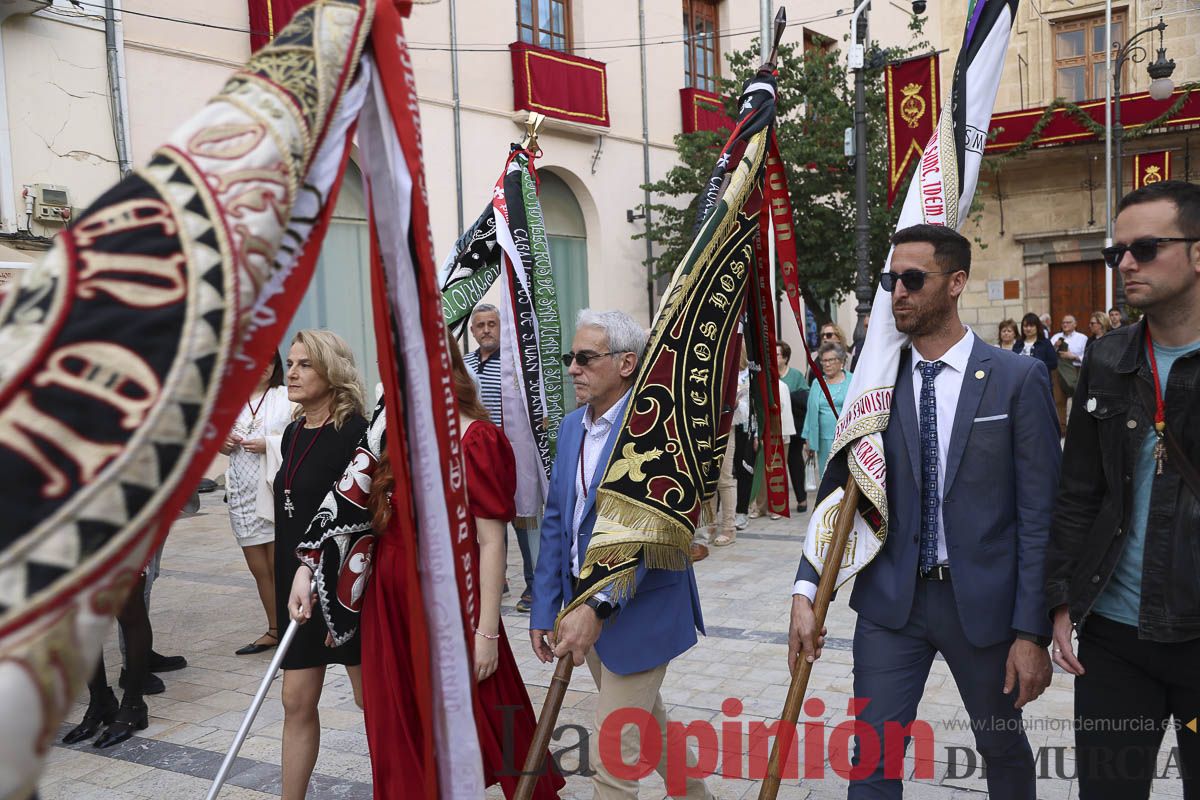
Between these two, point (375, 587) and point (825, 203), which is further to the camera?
point (825, 203)

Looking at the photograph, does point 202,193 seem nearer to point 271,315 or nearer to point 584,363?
point 271,315

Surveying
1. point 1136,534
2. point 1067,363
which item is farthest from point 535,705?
point 1067,363

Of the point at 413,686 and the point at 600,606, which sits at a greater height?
the point at 600,606

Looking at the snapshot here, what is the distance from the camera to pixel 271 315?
1.22 metres

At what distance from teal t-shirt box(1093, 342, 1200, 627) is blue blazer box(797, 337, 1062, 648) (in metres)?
0.20

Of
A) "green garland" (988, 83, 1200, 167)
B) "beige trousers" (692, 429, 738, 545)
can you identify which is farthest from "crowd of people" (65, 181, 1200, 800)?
"green garland" (988, 83, 1200, 167)

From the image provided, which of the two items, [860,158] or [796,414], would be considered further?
[860,158]

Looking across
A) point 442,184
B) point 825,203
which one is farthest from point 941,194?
point 825,203

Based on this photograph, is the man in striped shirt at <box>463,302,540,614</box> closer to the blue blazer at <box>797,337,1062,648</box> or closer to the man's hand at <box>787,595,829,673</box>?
the man's hand at <box>787,595,829,673</box>

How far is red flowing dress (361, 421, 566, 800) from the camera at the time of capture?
10.3 ft

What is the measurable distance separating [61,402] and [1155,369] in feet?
8.52

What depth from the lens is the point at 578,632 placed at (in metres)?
2.76

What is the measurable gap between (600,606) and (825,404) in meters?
7.47

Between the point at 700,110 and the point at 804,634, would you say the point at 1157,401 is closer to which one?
the point at 804,634
